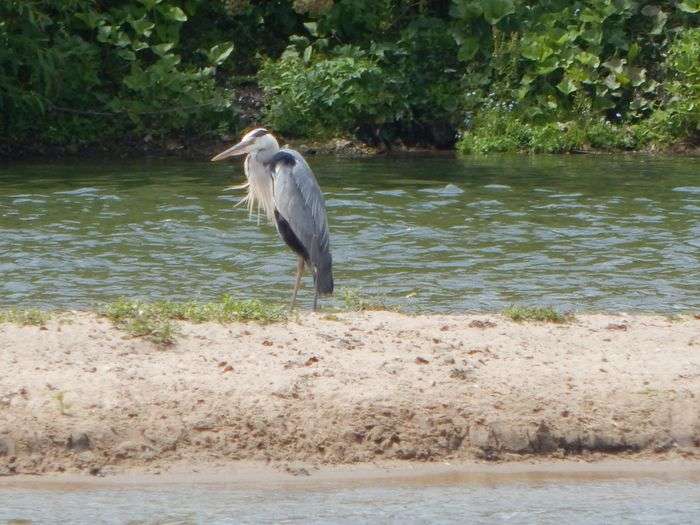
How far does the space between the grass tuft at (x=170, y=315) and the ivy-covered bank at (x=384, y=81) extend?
1050 centimetres

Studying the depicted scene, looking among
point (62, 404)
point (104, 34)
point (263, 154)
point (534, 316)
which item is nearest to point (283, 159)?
point (263, 154)

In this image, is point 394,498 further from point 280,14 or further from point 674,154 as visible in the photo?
point 280,14

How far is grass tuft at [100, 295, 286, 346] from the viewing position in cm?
611

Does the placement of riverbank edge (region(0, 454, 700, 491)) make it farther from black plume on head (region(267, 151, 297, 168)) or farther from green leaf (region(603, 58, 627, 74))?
green leaf (region(603, 58, 627, 74))

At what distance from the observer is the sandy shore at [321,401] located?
5.21m

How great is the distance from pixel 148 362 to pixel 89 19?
40.7 ft

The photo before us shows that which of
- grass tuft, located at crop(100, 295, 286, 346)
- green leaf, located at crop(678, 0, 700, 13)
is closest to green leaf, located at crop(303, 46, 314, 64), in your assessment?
green leaf, located at crop(678, 0, 700, 13)

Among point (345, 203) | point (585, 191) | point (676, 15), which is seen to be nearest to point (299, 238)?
point (345, 203)

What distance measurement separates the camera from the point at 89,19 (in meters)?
A: 17.3

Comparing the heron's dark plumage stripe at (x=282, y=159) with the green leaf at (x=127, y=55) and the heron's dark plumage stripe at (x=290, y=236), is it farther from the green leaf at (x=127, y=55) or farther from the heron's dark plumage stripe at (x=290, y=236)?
the green leaf at (x=127, y=55)

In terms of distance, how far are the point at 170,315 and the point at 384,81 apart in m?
11.2

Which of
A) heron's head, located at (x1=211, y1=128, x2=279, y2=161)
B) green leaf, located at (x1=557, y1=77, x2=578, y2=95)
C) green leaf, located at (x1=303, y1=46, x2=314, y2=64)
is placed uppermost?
green leaf, located at (x1=303, y1=46, x2=314, y2=64)

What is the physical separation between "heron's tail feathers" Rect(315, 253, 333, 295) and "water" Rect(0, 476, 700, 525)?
3.09 metres

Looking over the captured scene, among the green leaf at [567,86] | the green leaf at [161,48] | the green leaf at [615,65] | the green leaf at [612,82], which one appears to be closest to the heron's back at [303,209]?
the green leaf at [161,48]
